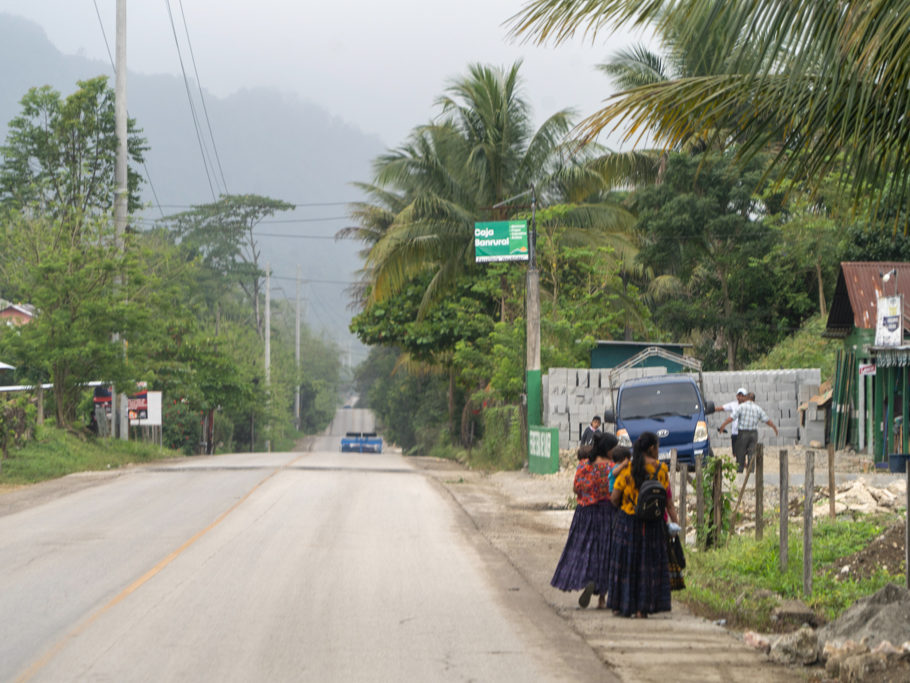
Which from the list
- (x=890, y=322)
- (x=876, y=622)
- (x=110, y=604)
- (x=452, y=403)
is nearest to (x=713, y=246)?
(x=452, y=403)

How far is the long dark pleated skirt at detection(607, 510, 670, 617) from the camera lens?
30.4 ft

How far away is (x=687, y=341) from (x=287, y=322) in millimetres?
123838

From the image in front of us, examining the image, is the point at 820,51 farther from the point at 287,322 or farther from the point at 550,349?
the point at 287,322

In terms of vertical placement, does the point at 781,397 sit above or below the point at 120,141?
below

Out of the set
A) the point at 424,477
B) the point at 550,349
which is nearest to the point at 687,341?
the point at 550,349

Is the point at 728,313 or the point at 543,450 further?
the point at 728,313

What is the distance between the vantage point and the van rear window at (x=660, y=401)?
22.2 metres

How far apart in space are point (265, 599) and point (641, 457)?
3.71 m

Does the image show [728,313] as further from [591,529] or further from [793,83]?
[793,83]

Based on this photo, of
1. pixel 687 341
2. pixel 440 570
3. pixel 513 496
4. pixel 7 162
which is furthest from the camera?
pixel 7 162

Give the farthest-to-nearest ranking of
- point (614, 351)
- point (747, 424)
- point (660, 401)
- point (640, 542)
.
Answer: point (614, 351) < point (660, 401) < point (747, 424) < point (640, 542)

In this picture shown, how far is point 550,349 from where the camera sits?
32.5 meters

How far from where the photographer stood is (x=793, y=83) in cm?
692

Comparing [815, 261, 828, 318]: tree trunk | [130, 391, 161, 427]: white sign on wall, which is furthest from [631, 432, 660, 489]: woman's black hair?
[130, 391, 161, 427]: white sign on wall
